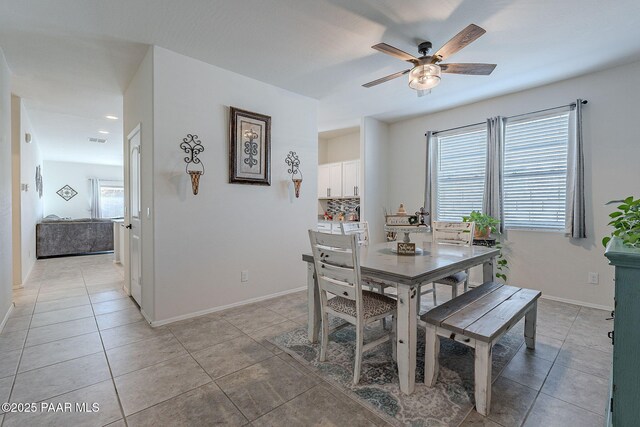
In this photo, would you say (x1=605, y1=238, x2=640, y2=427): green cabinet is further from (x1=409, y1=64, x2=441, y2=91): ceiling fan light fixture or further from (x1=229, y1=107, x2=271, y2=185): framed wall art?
(x1=229, y1=107, x2=271, y2=185): framed wall art

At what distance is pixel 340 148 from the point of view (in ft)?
20.7

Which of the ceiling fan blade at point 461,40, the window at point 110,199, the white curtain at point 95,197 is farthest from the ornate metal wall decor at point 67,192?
the ceiling fan blade at point 461,40

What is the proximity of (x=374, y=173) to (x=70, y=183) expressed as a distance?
1017 centimetres

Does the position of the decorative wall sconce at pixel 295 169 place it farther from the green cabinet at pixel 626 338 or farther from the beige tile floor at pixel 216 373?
the green cabinet at pixel 626 338

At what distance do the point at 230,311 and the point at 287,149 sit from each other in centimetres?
205

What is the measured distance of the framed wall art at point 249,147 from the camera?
319 centimetres

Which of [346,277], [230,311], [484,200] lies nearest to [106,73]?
[230,311]

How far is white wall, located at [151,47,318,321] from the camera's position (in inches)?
109

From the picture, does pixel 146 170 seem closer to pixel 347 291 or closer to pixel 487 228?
pixel 347 291

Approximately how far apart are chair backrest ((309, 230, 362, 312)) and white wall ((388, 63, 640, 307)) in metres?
2.93

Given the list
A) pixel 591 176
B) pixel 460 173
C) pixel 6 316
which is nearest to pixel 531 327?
pixel 591 176

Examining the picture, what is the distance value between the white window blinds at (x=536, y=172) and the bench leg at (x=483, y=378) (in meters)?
2.85

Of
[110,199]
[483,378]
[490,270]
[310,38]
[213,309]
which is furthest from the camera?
[110,199]

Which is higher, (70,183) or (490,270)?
(70,183)
